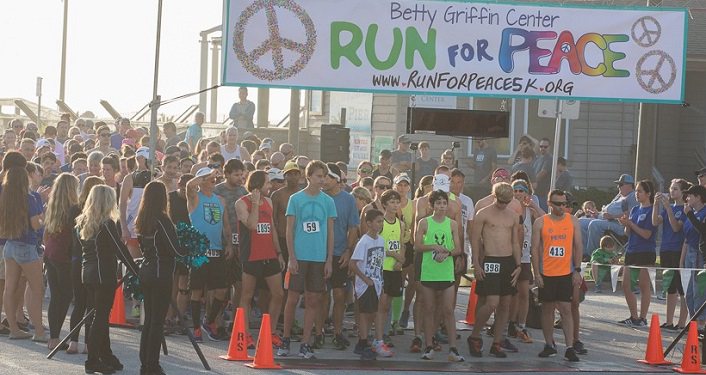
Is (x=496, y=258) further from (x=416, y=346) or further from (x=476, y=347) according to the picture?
(x=416, y=346)

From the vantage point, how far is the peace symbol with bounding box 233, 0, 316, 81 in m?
16.4

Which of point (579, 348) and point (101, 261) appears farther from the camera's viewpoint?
point (579, 348)

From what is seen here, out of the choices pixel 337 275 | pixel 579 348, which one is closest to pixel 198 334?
pixel 337 275

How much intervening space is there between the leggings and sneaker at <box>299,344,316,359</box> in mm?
2289

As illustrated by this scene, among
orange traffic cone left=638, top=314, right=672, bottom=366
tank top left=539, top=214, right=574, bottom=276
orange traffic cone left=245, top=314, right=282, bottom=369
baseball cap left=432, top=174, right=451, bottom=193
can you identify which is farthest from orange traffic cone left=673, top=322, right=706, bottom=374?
orange traffic cone left=245, top=314, right=282, bottom=369

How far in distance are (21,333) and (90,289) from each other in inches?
87.3

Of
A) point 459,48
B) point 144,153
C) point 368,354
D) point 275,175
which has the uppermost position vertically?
point 459,48

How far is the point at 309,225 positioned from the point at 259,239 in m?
0.56

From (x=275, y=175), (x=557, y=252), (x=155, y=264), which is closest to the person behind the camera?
(x=155, y=264)

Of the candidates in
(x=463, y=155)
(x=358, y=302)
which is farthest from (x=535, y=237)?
(x=463, y=155)

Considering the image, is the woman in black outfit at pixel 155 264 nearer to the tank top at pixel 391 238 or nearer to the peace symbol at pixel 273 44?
the tank top at pixel 391 238

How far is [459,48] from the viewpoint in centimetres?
1683

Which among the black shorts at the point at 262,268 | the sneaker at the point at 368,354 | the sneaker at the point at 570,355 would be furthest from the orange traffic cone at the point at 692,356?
the black shorts at the point at 262,268

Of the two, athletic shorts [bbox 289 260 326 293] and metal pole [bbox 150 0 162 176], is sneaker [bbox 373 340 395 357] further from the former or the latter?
metal pole [bbox 150 0 162 176]
